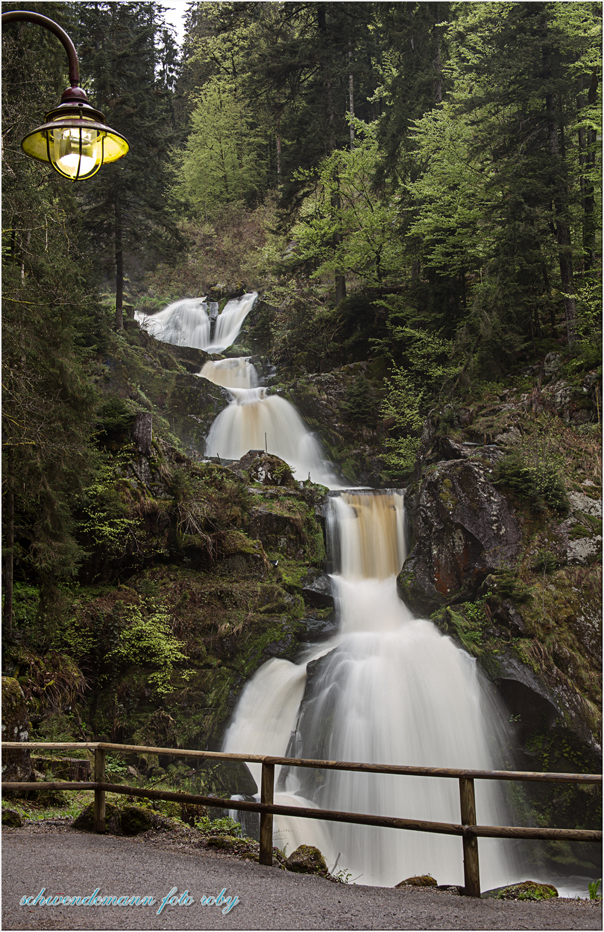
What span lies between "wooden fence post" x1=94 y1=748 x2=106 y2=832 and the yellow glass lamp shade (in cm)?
464

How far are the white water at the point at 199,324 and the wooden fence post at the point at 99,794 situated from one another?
19.9 metres

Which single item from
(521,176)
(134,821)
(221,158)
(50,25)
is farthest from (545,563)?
(221,158)

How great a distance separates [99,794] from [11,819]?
3.13 ft

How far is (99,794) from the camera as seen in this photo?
17.0 feet

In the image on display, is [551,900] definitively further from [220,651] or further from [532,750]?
[220,651]

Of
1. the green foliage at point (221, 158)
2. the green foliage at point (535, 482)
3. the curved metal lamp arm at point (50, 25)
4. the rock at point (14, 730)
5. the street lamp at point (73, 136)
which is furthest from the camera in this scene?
the green foliage at point (221, 158)

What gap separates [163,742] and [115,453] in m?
5.32

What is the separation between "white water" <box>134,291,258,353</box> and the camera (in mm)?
24328

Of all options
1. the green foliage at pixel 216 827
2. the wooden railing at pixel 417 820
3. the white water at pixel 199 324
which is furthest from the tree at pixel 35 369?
the white water at pixel 199 324

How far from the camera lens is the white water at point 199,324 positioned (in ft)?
79.8

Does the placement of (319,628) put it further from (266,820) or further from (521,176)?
(521,176)

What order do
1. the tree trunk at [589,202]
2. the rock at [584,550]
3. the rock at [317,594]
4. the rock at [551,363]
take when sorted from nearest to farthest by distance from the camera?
the rock at [584,550] < the rock at [317,594] < the rock at [551,363] < the tree trunk at [589,202]

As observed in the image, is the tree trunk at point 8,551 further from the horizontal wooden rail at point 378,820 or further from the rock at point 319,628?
the rock at point 319,628

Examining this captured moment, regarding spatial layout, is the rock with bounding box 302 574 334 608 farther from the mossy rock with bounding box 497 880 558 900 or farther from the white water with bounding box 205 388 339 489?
the mossy rock with bounding box 497 880 558 900
